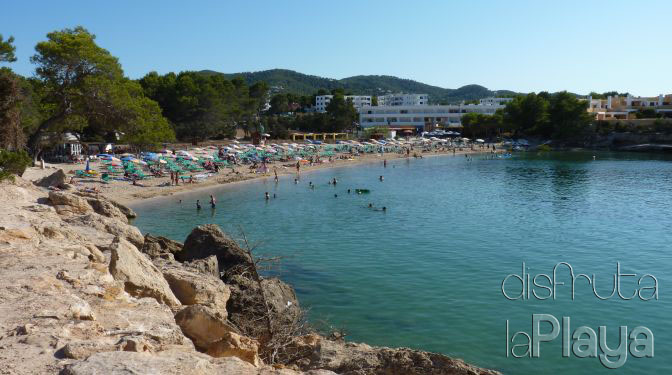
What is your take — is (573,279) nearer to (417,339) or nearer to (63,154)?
(417,339)

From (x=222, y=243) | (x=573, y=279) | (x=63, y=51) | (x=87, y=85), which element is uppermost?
(x=63, y=51)

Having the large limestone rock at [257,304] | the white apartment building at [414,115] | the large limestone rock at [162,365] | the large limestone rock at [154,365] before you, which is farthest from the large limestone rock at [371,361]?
the white apartment building at [414,115]

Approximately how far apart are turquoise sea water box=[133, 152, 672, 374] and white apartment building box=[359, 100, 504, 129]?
69697mm

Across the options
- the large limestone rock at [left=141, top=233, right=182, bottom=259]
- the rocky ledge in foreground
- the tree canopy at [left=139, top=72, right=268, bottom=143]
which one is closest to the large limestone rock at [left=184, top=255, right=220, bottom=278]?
the rocky ledge in foreground

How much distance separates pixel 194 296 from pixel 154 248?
4.78 m

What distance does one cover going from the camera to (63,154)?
47.5 m

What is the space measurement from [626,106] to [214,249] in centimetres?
10902

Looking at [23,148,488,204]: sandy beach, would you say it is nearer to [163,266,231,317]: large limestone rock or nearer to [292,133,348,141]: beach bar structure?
[163,266,231,317]: large limestone rock

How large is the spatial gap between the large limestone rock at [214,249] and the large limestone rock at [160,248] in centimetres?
58

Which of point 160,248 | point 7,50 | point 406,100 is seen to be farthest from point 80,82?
point 406,100

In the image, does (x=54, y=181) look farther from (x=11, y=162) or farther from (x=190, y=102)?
(x=190, y=102)

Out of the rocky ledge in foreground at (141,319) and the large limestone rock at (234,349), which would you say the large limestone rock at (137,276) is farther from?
A: the large limestone rock at (234,349)

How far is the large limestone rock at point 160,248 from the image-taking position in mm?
14547

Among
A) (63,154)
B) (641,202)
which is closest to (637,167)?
(641,202)
